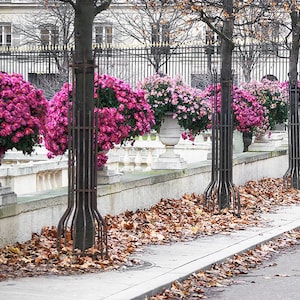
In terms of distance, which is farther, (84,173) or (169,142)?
(169,142)

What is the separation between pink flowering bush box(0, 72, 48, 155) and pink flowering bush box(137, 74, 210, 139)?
573 cm

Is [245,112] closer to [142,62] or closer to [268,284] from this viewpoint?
[268,284]

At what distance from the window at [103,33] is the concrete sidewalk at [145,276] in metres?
35.8

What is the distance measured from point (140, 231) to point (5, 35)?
138ft

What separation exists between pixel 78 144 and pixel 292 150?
11.0 metres

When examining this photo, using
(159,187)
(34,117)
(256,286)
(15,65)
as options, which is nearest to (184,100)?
(159,187)

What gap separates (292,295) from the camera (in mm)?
10789

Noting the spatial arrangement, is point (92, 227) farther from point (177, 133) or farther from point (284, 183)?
point (284, 183)

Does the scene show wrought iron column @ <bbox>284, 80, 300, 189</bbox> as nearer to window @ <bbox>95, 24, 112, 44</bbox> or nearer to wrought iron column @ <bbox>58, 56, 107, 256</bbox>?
wrought iron column @ <bbox>58, 56, 107, 256</bbox>

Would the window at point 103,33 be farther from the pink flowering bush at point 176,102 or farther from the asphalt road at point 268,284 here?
the asphalt road at point 268,284

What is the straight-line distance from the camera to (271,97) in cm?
2605

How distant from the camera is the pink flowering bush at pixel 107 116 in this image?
15.0 meters

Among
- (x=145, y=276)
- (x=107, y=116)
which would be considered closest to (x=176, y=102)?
(x=107, y=116)

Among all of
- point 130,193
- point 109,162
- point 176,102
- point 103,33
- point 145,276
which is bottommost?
point 145,276
